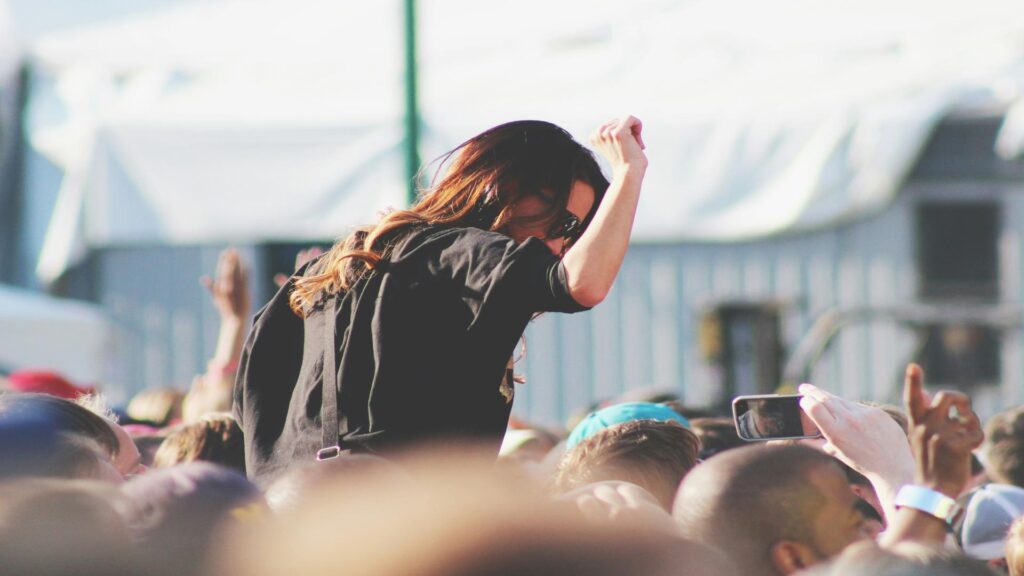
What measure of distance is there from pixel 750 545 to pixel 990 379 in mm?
8770

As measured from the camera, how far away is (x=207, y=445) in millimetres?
3611

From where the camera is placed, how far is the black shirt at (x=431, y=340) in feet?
8.21

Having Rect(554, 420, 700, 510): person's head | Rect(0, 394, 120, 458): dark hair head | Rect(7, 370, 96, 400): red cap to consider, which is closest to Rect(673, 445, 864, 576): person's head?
Rect(554, 420, 700, 510): person's head

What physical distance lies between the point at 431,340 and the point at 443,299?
3.0 inches

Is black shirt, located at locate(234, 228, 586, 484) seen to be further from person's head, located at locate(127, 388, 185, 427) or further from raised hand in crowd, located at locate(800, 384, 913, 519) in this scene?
person's head, located at locate(127, 388, 185, 427)

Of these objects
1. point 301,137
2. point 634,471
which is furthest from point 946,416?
point 301,137

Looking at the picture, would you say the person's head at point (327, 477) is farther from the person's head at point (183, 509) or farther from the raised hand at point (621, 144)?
the raised hand at point (621, 144)

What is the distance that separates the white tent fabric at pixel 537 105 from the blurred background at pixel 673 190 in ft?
0.07

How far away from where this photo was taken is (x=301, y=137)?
10562 mm

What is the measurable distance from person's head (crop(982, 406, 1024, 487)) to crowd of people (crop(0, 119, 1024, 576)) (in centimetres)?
105

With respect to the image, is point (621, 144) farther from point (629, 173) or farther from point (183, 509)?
point (183, 509)

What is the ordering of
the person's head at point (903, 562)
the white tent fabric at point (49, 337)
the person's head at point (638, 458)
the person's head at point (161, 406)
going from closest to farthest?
1. the person's head at point (903, 562)
2. the person's head at point (638, 458)
3. the person's head at point (161, 406)
4. the white tent fabric at point (49, 337)

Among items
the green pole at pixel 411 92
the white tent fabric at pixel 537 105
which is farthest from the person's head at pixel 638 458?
the white tent fabric at pixel 537 105

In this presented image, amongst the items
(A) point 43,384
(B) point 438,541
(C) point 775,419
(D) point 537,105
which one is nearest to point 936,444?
(C) point 775,419
